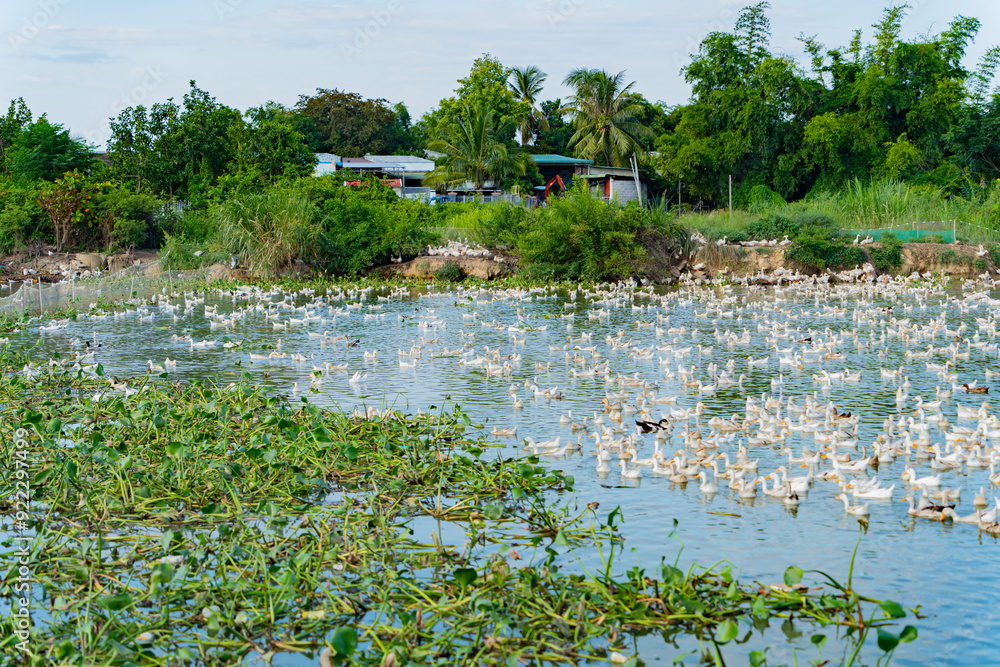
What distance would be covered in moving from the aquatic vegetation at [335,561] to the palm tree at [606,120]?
40601 mm

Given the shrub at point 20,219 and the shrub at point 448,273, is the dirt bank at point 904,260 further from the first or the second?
the shrub at point 20,219

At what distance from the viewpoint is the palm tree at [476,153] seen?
139 ft

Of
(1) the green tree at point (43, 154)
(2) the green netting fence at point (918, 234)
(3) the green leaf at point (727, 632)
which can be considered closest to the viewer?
(3) the green leaf at point (727, 632)

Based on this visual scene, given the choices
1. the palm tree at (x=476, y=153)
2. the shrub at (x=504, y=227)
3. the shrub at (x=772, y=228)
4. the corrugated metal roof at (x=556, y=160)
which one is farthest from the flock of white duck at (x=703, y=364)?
the corrugated metal roof at (x=556, y=160)

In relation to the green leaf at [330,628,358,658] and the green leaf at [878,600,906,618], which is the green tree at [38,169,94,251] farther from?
the green leaf at [878,600,906,618]

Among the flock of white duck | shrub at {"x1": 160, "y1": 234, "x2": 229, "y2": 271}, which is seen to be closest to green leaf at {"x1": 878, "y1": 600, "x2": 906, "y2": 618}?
the flock of white duck

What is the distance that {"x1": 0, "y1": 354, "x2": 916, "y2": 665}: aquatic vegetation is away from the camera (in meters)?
4.30

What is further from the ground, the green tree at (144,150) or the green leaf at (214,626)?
the green tree at (144,150)

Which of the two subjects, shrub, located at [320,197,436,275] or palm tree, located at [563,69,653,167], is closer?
shrub, located at [320,197,436,275]

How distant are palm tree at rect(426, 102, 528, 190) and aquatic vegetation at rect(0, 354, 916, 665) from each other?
35.7 metres

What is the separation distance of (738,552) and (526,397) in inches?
188

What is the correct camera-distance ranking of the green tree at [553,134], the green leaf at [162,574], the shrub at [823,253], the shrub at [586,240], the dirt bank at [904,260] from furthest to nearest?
1. the green tree at [553,134]
2. the shrub at [823,253]
3. the dirt bank at [904,260]
4. the shrub at [586,240]
5. the green leaf at [162,574]

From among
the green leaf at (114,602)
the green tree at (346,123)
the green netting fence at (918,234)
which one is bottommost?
the green leaf at (114,602)

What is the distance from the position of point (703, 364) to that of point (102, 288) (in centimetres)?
1615
